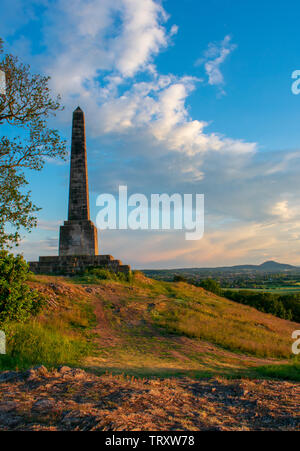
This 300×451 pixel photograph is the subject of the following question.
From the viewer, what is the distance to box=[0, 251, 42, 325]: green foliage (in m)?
6.69

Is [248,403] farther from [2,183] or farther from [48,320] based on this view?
[2,183]

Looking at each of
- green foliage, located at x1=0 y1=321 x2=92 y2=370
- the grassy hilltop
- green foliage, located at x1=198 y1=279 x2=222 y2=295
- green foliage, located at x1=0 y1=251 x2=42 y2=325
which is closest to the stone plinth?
the grassy hilltop

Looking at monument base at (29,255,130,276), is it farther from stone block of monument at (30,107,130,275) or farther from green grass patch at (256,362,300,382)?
green grass patch at (256,362,300,382)

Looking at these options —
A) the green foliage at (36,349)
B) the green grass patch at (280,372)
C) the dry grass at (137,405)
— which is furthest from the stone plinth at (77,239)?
the dry grass at (137,405)

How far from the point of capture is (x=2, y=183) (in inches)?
466

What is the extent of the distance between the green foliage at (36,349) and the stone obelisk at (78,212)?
486 inches

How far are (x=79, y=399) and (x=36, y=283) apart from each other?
31.4ft

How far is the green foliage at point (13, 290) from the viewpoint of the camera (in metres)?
6.69

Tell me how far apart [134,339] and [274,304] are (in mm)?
22564

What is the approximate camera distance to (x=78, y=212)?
2055 cm

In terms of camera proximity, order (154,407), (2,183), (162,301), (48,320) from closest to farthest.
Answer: (154,407) → (48,320) → (2,183) → (162,301)

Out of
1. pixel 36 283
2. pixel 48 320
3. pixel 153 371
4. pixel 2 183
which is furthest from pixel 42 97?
pixel 153 371

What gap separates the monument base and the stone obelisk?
2.71ft

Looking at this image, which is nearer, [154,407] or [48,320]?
[154,407]
